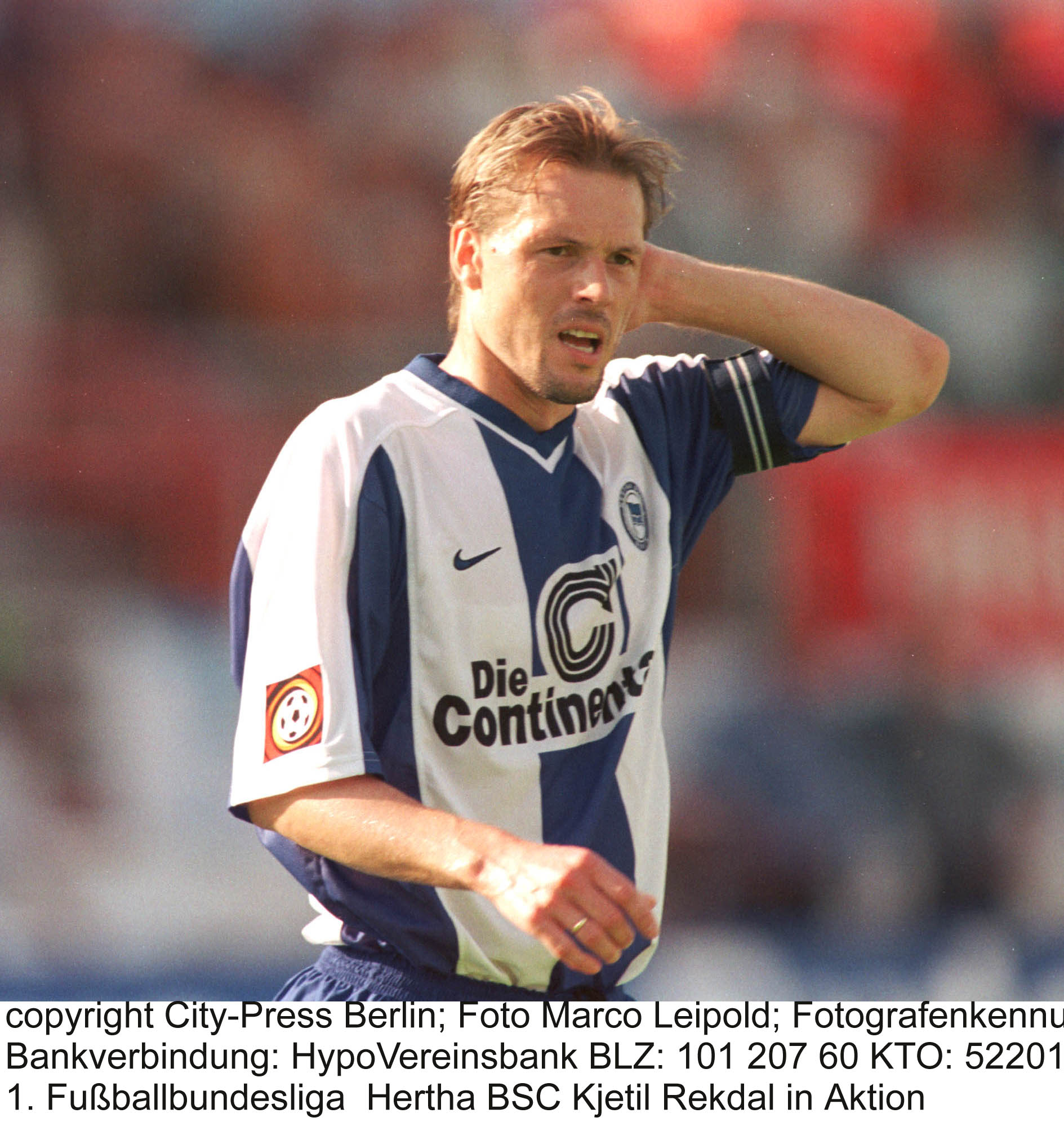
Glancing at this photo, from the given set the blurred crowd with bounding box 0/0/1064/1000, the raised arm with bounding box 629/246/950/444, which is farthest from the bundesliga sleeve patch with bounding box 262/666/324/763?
the blurred crowd with bounding box 0/0/1064/1000

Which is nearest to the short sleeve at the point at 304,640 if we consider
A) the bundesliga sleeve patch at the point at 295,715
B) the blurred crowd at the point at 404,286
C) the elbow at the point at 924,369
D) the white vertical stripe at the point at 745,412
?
the bundesliga sleeve patch at the point at 295,715

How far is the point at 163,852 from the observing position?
388 centimetres

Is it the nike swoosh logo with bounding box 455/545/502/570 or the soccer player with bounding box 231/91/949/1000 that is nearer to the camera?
the soccer player with bounding box 231/91/949/1000

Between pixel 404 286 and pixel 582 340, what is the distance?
248cm

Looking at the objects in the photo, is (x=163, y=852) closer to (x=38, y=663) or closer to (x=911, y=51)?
(x=38, y=663)

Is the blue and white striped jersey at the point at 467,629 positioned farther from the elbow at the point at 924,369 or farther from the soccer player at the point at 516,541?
the elbow at the point at 924,369

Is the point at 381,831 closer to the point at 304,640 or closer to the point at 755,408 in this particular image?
the point at 304,640

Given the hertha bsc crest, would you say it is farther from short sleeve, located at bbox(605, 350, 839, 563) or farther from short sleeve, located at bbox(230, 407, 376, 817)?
short sleeve, located at bbox(230, 407, 376, 817)

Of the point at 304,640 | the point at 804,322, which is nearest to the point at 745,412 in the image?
the point at 804,322

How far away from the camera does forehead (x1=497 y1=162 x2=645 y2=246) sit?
5.93 feet

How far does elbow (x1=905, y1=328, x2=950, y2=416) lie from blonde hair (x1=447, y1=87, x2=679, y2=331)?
1.38ft

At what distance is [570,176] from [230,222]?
270cm

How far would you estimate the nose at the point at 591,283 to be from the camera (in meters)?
1.81
